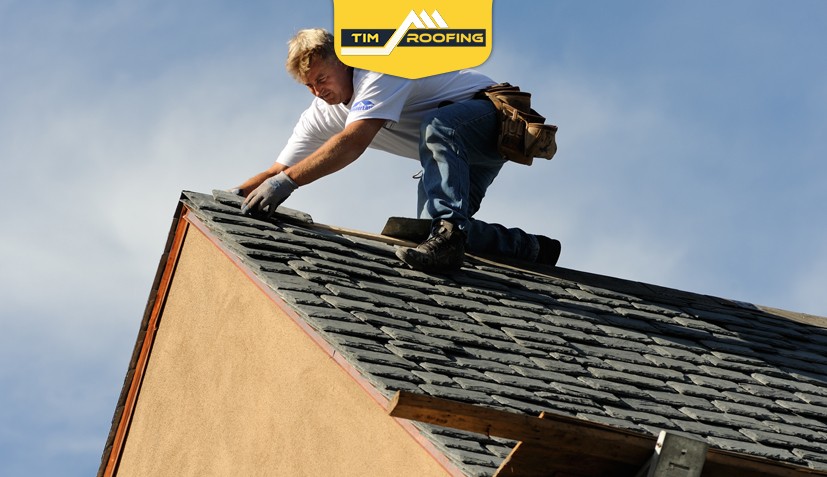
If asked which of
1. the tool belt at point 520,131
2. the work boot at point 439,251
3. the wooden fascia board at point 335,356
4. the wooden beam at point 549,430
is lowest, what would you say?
the wooden beam at point 549,430

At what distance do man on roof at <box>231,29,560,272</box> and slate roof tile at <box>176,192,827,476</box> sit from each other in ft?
0.74

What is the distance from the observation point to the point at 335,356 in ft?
15.6

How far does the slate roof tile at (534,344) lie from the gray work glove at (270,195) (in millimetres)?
93

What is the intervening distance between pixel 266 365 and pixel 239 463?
49 cm

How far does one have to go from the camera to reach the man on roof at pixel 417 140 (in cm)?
639

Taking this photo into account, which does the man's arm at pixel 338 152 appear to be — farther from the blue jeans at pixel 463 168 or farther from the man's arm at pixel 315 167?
the blue jeans at pixel 463 168

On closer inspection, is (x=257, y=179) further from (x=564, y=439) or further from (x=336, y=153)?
(x=564, y=439)

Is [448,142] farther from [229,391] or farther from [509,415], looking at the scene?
[509,415]

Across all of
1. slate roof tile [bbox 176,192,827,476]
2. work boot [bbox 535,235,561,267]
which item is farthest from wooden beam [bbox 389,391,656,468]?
work boot [bbox 535,235,561,267]

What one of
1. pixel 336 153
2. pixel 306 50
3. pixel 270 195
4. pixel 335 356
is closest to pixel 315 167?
pixel 336 153

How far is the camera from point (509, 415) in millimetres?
3424

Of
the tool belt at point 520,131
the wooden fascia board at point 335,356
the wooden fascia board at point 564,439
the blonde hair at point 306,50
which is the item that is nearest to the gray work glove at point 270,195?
the wooden fascia board at point 335,356

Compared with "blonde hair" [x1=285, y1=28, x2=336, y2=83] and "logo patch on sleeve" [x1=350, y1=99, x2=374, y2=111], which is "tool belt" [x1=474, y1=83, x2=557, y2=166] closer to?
"logo patch on sleeve" [x1=350, y1=99, x2=374, y2=111]

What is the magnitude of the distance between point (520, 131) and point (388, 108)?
0.85 metres
